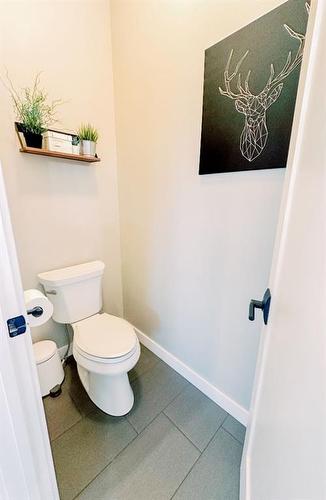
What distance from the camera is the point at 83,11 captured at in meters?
1.38

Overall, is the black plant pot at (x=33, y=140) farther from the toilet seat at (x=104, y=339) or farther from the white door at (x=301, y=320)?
the white door at (x=301, y=320)

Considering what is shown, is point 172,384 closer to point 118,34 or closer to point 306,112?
point 306,112

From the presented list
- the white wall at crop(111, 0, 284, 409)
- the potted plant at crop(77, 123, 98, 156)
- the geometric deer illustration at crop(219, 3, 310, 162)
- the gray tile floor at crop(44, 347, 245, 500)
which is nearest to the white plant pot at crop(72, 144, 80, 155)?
the potted plant at crop(77, 123, 98, 156)

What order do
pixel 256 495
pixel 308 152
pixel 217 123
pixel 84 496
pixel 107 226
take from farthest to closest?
pixel 107 226 < pixel 217 123 < pixel 84 496 < pixel 256 495 < pixel 308 152

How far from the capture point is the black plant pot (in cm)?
124

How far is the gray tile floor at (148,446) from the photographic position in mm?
993

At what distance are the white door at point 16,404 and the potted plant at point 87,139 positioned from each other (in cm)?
109

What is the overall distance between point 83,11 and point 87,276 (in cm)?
169

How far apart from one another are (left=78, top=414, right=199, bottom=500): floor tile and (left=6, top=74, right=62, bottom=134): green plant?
1.80m

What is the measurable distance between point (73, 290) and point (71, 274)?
11 centimetres

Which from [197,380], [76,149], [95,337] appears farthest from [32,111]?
[197,380]

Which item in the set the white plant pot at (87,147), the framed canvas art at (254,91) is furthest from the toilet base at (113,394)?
the white plant pot at (87,147)

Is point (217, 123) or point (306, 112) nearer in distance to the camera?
point (306, 112)

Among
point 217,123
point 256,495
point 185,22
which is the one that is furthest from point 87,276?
point 185,22
